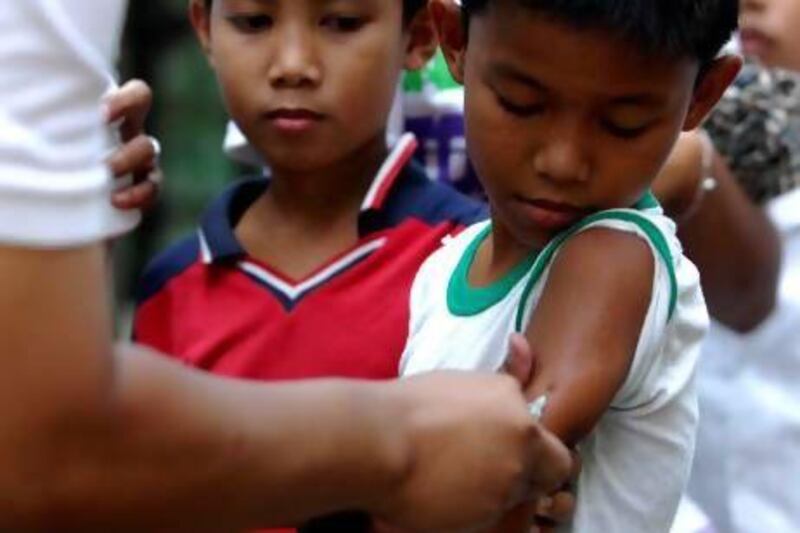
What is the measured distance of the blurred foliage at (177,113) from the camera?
21.3 ft

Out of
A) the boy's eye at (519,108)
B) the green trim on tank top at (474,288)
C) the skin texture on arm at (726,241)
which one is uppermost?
the boy's eye at (519,108)

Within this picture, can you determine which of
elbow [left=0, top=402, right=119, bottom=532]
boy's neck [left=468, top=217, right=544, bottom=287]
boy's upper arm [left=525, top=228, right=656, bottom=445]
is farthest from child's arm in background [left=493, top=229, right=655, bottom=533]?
elbow [left=0, top=402, right=119, bottom=532]

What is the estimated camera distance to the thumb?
1.89 metres

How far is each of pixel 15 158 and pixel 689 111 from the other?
0.84 meters

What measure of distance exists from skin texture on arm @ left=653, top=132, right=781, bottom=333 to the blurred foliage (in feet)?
→ 11.9

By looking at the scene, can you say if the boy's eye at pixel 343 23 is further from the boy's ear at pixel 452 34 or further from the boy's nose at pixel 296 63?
the boy's ear at pixel 452 34

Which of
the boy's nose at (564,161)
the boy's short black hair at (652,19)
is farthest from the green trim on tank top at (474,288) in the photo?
the boy's short black hair at (652,19)

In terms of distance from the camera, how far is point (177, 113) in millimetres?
6547

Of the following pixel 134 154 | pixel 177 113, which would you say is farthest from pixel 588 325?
pixel 177 113

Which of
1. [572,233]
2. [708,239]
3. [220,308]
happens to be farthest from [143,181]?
[708,239]

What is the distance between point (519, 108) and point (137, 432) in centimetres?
59

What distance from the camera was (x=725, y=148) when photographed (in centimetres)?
305

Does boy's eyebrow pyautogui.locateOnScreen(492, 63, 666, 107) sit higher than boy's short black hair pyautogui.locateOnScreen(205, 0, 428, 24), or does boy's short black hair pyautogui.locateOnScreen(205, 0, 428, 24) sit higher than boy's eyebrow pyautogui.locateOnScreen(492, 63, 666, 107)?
boy's eyebrow pyautogui.locateOnScreen(492, 63, 666, 107)

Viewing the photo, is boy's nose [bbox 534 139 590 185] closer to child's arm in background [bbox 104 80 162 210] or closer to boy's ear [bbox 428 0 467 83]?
boy's ear [bbox 428 0 467 83]
